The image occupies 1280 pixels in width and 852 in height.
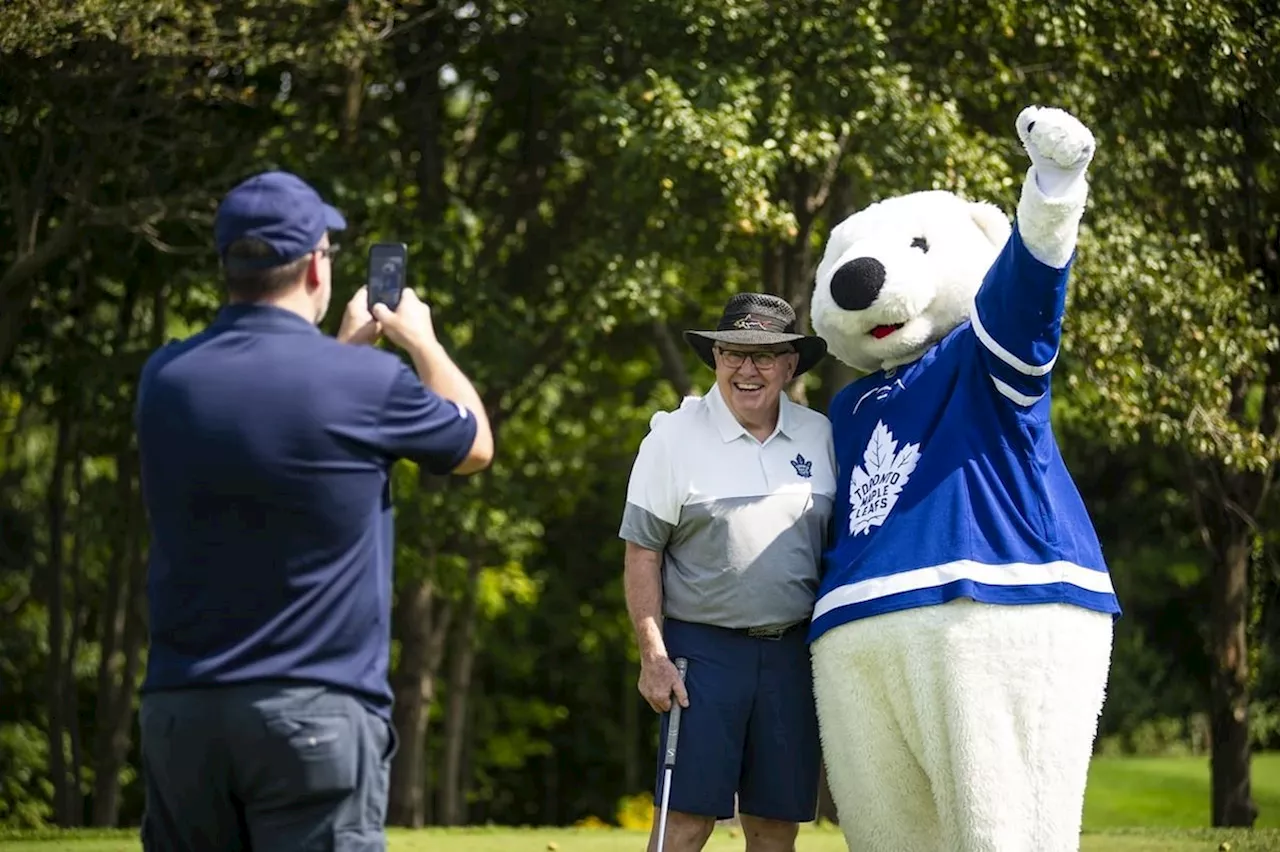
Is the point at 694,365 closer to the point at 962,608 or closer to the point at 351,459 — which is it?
the point at 962,608

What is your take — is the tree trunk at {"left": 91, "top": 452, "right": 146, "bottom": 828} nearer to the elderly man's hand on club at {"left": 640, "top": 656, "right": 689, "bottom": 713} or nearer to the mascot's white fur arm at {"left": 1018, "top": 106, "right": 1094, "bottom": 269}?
the elderly man's hand on club at {"left": 640, "top": 656, "right": 689, "bottom": 713}

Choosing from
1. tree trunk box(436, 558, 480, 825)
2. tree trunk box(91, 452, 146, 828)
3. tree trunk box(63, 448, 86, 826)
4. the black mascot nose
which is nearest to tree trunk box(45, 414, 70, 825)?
tree trunk box(63, 448, 86, 826)

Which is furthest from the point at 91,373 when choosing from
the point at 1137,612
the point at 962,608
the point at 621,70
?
the point at 1137,612

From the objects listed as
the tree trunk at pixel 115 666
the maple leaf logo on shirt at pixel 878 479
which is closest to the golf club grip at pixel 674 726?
the maple leaf logo on shirt at pixel 878 479

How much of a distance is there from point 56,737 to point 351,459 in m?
14.0

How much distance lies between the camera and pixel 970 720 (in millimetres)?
4914

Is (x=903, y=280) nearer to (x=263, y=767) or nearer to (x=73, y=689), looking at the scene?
(x=263, y=767)

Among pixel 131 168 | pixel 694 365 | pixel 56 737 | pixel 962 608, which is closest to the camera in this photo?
pixel 962 608

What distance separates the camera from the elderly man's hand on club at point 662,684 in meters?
5.36

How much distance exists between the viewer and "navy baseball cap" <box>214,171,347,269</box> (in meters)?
3.76

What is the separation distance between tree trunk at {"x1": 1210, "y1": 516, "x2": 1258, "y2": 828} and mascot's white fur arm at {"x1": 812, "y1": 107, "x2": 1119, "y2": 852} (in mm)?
8236

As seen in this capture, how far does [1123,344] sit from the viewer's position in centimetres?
1088

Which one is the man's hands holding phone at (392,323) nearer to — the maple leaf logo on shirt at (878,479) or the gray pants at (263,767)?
the gray pants at (263,767)

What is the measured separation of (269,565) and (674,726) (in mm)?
2052
